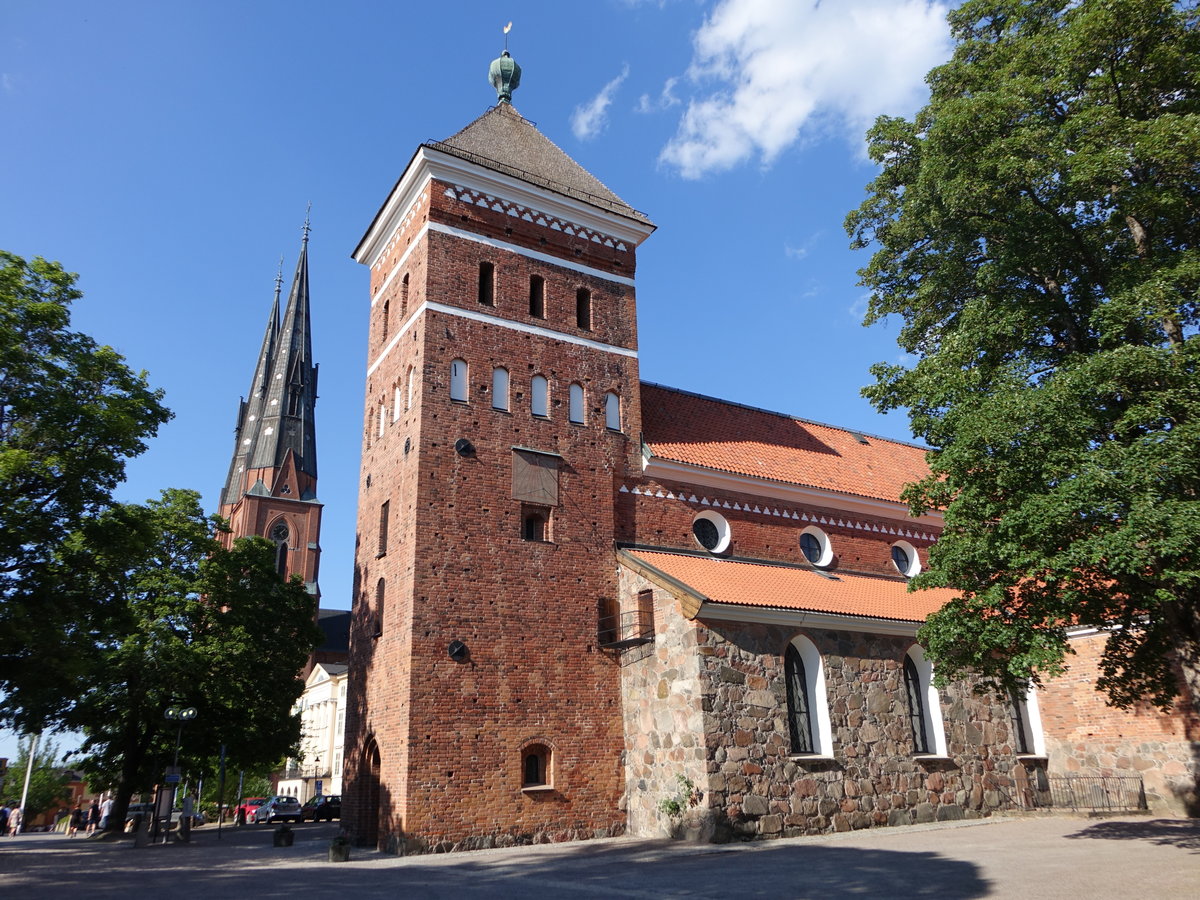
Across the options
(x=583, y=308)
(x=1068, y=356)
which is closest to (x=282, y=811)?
(x=583, y=308)

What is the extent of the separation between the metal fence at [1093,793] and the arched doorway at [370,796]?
1378cm

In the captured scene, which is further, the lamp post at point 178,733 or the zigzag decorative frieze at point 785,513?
the lamp post at point 178,733

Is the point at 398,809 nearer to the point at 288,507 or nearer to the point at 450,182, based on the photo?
the point at 450,182

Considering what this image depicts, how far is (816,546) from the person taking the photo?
71.9 ft

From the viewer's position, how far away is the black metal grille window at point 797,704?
16.3 metres

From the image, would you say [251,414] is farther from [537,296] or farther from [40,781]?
[537,296]

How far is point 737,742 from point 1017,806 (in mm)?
7455

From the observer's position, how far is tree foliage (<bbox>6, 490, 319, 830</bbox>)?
2411 centimetres

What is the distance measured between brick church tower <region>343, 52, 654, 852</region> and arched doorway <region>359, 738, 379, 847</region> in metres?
0.04

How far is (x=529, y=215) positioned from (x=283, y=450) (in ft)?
155

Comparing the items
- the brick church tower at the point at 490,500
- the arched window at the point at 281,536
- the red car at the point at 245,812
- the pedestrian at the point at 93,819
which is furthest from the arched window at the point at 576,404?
the arched window at the point at 281,536

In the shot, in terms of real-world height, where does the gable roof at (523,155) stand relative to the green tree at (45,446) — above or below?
above

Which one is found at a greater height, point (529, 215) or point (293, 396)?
point (293, 396)

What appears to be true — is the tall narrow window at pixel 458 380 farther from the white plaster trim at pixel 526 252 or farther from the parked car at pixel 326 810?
the parked car at pixel 326 810
